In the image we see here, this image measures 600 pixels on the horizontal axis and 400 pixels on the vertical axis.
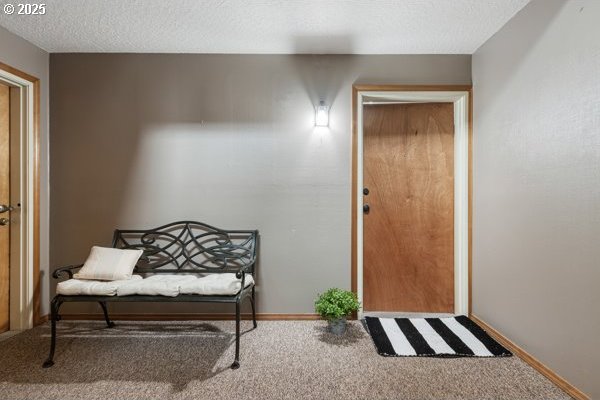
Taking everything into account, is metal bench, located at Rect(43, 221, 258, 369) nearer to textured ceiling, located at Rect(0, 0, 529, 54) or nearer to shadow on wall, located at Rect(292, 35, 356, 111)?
shadow on wall, located at Rect(292, 35, 356, 111)

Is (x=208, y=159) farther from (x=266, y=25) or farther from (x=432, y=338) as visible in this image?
(x=432, y=338)

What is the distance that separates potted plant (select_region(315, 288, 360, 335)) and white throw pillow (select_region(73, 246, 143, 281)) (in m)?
1.43

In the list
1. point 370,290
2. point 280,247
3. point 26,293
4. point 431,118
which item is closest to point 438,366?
point 370,290

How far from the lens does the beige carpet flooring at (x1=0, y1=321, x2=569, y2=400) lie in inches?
68.5

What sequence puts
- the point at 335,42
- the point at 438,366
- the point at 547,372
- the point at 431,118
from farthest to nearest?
the point at 431,118, the point at 335,42, the point at 438,366, the point at 547,372

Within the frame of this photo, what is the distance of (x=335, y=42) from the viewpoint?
257 centimetres

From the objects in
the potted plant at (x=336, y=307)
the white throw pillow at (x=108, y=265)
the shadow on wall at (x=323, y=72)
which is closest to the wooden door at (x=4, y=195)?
the white throw pillow at (x=108, y=265)

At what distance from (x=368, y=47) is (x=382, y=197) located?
1.31 m

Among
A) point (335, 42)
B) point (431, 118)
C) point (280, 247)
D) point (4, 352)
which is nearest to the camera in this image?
point (4, 352)

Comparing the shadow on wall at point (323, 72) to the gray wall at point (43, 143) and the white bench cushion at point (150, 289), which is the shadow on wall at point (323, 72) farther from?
the gray wall at point (43, 143)

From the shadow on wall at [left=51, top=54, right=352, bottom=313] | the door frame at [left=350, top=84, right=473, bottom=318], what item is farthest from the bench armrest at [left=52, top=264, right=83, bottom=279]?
the door frame at [left=350, top=84, right=473, bottom=318]

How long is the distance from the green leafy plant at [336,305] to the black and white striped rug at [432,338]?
27 cm

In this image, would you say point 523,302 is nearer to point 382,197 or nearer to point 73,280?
point 382,197

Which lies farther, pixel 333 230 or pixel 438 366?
pixel 333 230
